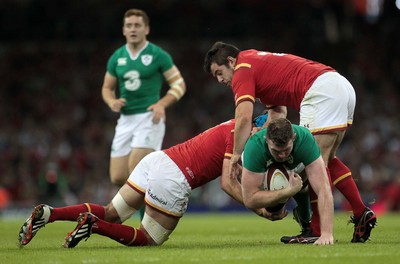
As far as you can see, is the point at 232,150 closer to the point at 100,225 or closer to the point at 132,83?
the point at 100,225

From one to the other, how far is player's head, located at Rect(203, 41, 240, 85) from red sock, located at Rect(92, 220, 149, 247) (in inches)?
70.1

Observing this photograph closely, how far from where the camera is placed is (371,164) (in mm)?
21375

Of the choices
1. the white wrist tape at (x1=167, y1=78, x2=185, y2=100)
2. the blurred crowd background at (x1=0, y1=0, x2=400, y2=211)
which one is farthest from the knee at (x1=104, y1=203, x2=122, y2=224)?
the blurred crowd background at (x1=0, y1=0, x2=400, y2=211)

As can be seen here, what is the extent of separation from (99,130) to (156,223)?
15.1 m

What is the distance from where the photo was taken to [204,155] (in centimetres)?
841

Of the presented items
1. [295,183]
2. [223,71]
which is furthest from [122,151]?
[295,183]

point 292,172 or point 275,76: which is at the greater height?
point 275,76

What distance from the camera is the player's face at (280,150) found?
24.0 feet

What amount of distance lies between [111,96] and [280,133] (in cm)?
479

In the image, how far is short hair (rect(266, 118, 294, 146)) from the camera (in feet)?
23.8

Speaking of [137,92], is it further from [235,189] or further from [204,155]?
[235,189]

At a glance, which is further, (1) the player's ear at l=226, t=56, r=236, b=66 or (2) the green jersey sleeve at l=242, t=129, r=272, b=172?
(1) the player's ear at l=226, t=56, r=236, b=66

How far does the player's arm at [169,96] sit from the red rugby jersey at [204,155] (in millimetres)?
2979

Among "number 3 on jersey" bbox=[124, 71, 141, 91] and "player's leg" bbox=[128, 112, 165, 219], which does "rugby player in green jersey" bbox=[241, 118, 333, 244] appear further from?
"number 3 on jersey" bbox=[124, 71, 141, 91]
